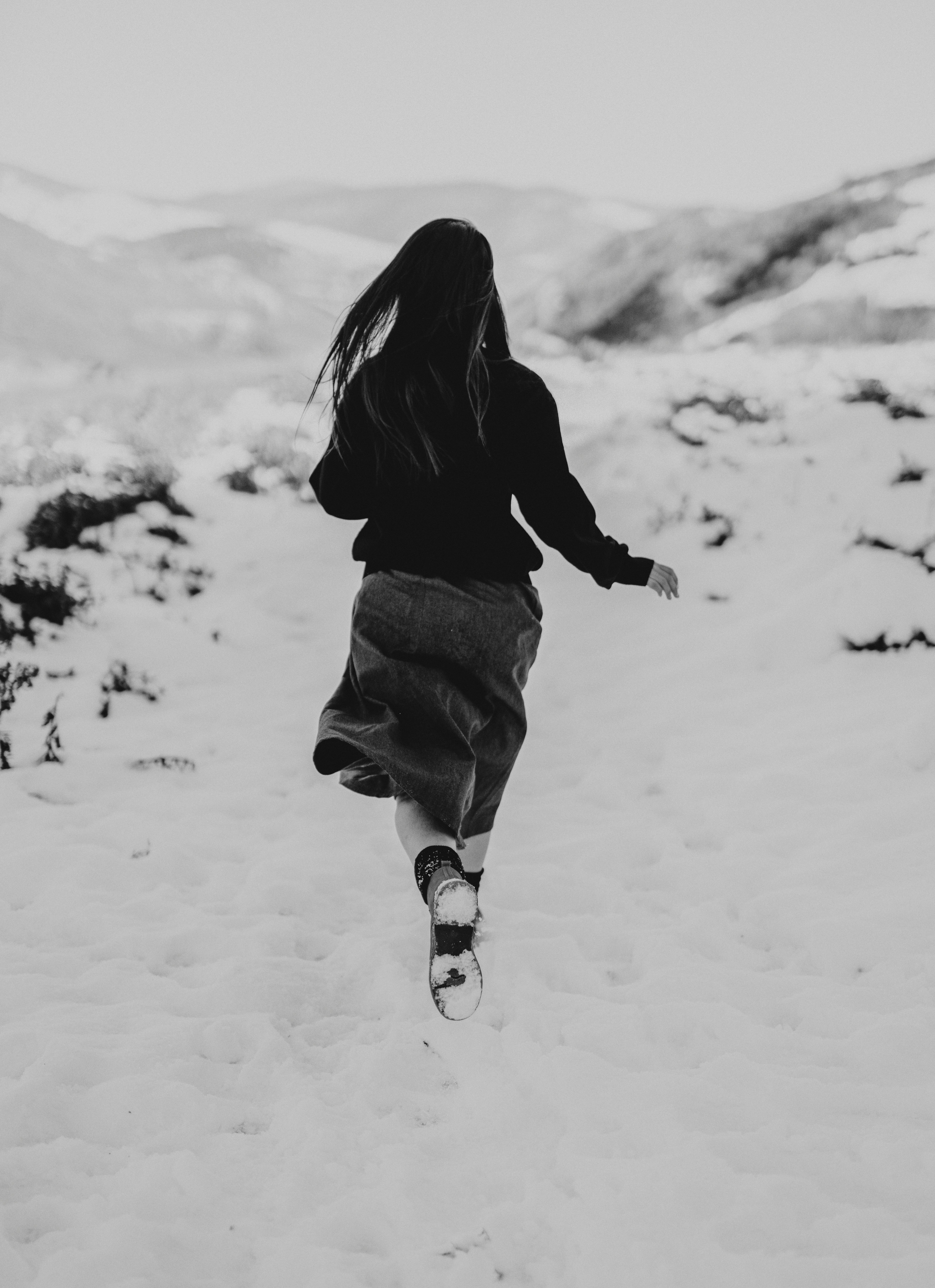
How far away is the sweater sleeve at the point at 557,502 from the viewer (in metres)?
2.10

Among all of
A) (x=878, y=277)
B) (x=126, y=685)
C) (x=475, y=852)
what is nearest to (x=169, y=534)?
(x=126, y=685)

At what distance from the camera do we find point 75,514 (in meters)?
5.54

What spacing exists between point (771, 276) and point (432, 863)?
979 centimetres

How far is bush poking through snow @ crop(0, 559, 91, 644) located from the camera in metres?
4.52

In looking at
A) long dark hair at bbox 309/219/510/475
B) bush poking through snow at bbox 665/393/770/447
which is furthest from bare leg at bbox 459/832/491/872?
bush poking through snow at bbox 665/393/770/447

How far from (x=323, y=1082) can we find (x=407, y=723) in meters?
0.89

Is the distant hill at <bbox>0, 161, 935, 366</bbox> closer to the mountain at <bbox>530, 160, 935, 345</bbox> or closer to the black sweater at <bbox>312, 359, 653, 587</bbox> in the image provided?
the mountain at <bbox>530, 160, 935, 345</bbox>

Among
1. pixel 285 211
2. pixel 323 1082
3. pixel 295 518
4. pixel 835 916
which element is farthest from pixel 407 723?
pixel 285 211

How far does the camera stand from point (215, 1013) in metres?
2.25

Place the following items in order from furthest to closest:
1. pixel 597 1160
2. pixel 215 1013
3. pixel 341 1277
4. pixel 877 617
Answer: pixel 877 617
pixel 215 1013
pixel 597 1160
pixel 341 1277

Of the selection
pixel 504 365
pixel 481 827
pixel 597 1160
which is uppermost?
pixel 504 365

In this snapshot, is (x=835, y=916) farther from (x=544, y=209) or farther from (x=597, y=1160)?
(x=544, y=209)

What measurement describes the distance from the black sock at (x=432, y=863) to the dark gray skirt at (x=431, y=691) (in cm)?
7

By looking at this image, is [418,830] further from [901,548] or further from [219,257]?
[219,257]
